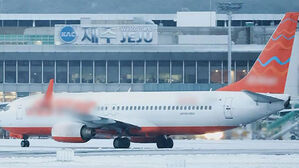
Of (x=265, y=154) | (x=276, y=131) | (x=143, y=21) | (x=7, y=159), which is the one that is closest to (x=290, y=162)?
(x=265, y=154)

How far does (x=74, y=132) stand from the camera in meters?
57.8

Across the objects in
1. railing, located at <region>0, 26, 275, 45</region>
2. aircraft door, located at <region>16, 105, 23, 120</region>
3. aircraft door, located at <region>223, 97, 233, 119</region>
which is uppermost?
railing, located at <region>0, 26, 275, 45</region>

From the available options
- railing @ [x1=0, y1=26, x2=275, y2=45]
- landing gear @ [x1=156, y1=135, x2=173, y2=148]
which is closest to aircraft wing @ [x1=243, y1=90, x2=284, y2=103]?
landing gear @ [x1=156, y1=135, x2=173, y2=148]

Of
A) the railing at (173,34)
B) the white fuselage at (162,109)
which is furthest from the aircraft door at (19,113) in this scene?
the railing at (173,34)

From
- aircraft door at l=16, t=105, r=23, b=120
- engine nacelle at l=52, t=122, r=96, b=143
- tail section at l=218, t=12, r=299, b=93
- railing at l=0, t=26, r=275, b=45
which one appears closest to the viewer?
engine nacelle at l=52, t=122, r=96, b=143

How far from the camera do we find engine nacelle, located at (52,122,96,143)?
190ft

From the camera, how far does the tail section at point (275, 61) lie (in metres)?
58.1

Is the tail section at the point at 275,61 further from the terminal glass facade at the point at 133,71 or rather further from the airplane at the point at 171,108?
the terminal glass facade at the point at 133,71

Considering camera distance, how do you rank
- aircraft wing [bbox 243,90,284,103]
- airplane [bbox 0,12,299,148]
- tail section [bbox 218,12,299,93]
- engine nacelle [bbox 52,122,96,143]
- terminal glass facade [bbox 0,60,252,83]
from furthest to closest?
terminal glass facade [bbox 0,60,252,83]
tail section [bbox 218,12,299,93]
engine nacelle [bbox 52,122,96,143]
airplane [bbox 0,12,299,148]
aircraft wing [bbox 243,90,284,103]

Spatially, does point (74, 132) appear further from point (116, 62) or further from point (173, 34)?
point (173, 34)

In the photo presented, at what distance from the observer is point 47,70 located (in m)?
99.8

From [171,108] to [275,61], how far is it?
26.4 feet

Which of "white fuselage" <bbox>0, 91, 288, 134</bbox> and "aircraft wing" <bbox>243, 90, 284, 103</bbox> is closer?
"aircraft wing" <bbox>243, 90, 284, 103</bbox>

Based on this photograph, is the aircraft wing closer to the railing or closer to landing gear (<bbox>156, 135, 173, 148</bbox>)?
landing gear (<bbox>156, 135, 173, 148</bbox>)
